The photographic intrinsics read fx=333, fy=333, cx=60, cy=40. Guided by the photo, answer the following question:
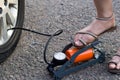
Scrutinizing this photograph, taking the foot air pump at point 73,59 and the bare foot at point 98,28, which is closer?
the foot air pump at point 73,59

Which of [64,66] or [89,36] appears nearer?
[64,66]

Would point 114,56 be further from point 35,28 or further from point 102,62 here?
point 35,28

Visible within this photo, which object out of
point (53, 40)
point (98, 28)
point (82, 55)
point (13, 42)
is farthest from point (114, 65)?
point (13, 42)

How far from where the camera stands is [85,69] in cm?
205

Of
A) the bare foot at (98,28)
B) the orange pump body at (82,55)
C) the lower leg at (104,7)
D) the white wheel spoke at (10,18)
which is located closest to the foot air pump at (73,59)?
the orange pump body at (82,55)

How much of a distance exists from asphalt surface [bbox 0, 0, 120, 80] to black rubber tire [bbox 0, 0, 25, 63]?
0.18ft

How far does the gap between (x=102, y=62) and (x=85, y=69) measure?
0.40ft

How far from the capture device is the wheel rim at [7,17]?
2039 millimetres

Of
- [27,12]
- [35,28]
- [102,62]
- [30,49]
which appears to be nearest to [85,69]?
[102,62]

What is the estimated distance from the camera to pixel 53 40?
2355 millimetres

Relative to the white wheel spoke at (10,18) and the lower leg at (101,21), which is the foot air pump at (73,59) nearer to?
the lower leg at (101,21)

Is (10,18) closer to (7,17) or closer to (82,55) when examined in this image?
(7,17)

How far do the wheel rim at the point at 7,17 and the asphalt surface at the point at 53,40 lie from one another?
15 cm

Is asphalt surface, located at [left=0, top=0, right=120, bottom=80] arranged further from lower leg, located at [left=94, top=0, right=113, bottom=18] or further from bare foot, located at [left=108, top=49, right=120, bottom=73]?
lower leg, located at [left=94, top=0, right=113, bottom=18]
